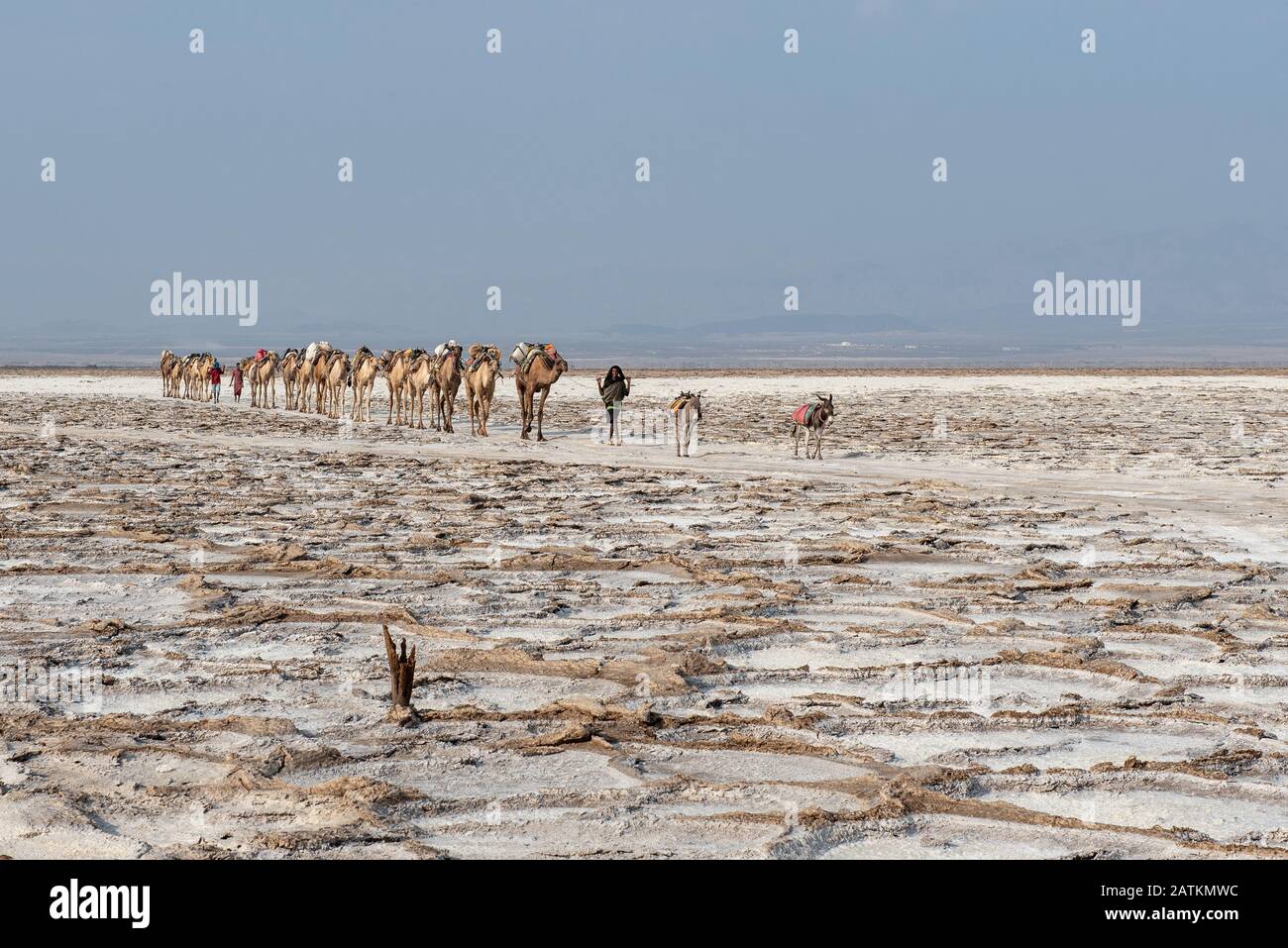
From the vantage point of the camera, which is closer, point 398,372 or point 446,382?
point 446,382

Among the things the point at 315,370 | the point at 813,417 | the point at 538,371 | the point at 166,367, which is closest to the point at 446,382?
the point at 538,371

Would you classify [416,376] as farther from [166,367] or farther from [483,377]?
[166,367]

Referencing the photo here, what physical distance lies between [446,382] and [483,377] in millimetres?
1450

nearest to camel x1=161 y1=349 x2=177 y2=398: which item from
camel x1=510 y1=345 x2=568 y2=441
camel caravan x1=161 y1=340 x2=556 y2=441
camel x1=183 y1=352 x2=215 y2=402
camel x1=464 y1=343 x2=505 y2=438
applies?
camel x1=183 y1=352 x2=215 y2=402

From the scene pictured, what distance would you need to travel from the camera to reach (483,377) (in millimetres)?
24828

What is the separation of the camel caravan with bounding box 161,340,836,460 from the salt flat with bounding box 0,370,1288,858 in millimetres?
4505

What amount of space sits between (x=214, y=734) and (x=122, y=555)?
4.76m

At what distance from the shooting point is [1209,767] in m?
5.55

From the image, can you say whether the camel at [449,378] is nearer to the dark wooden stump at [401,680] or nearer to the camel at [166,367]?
the dark wooden stump at [401,680]

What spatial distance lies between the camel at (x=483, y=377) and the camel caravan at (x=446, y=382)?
0.02 metres
